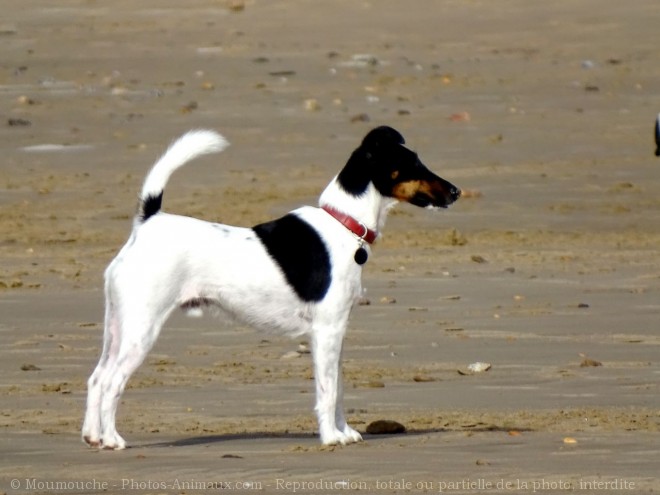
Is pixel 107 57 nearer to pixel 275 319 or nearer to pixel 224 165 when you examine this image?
pixel 224 165

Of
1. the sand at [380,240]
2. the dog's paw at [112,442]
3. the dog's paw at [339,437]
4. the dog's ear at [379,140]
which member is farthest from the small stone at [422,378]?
the dog's paw at [112,442]

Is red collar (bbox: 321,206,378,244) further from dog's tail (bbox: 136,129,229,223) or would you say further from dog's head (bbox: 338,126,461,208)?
dog's tail (bbox: 136,129,229,223)

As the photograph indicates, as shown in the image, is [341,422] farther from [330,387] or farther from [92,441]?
[92,441]

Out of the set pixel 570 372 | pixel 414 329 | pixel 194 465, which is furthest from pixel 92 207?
pixel 194 465

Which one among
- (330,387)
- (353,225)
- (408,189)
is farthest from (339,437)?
(408,189)

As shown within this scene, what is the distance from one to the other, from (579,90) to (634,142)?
294cm

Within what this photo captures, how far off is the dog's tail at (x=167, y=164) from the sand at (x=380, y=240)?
0.95m

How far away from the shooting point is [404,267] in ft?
38.9

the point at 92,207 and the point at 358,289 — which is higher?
the point at 358,289

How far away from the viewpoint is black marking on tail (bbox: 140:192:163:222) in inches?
284

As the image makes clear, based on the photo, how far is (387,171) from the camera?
742cm

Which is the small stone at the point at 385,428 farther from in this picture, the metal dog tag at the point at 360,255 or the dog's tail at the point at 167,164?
the dog's tail at the point at 167,164

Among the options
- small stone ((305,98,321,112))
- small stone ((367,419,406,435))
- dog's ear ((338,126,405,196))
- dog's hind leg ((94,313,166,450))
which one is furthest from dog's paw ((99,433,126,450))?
small stone ((305,98,321,112))

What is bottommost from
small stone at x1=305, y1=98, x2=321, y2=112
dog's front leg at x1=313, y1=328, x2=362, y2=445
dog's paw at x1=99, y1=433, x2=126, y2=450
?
dog's paw at x1=99, y1=433, x2=126, y2=450
